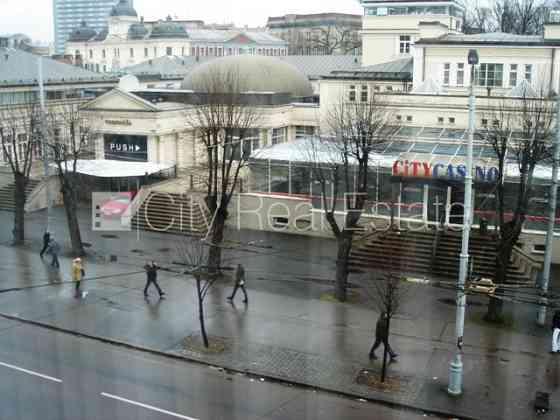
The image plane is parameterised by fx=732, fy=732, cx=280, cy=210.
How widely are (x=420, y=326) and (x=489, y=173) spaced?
551cm

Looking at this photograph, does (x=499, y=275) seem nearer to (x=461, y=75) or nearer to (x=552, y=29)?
(x=461, y=75)

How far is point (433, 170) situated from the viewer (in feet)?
61.7

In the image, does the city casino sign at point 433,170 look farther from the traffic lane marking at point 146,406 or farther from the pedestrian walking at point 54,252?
the traffic lane marking at point 146,406

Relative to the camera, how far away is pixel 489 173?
17.5 m

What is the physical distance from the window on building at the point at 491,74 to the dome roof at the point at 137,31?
47656 mm

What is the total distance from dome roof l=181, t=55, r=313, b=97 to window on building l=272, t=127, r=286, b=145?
3.50 meters

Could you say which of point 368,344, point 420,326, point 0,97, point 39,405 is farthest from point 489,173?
point 0,97

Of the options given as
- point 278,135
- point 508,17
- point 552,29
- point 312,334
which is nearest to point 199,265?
point 312,334

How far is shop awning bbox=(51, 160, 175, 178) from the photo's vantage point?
77.0 feet

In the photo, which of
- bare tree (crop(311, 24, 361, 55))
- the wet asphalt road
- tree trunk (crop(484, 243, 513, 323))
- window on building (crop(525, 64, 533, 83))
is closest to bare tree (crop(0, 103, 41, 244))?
the wet asphalt road

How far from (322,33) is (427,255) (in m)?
66.0

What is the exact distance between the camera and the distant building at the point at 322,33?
76.6m

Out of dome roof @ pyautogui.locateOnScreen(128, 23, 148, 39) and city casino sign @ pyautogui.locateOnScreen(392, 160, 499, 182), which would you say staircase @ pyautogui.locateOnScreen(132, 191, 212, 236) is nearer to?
city casino sign @ pyautogui.locateOnScreen(392, 160, 499, 182)

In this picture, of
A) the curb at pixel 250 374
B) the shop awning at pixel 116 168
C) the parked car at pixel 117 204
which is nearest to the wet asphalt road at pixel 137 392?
the curb at pixel 250 374
